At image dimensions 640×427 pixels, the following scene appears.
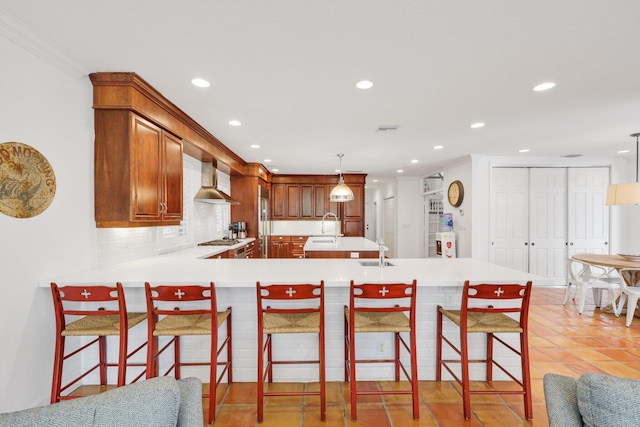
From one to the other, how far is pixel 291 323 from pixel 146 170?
1794mm

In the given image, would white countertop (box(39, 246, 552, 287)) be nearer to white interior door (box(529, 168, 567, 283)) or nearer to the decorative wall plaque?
the decorative wall plaque

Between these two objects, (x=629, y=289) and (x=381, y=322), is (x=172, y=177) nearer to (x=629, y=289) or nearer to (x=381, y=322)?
(x=381, y=322)

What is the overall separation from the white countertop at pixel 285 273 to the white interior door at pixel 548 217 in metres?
3.62

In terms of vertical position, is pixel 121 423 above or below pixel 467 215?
below

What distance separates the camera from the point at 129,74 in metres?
2.26

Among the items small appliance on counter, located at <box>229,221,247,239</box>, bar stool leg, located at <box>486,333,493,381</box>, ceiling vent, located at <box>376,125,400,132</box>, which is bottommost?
bar stool leg, located at <box>486,333,493,381</box>

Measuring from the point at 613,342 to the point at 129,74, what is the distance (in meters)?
5.29

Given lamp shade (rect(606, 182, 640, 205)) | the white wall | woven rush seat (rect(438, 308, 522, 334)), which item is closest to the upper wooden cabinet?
lamp shade (rect(606, 182, 640, 205))

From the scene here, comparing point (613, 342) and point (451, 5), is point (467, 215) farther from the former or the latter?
point (451, 5)

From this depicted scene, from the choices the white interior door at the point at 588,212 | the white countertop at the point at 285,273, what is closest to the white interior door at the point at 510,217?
the white interior door at the point at 588,212

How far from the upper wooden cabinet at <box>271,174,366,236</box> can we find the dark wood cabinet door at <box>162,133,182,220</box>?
453 centimetres

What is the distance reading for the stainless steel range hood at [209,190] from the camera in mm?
4344

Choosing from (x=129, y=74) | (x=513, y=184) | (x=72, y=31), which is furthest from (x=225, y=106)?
(x=513, y=184)

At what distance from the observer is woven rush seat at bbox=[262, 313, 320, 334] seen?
1.94m
